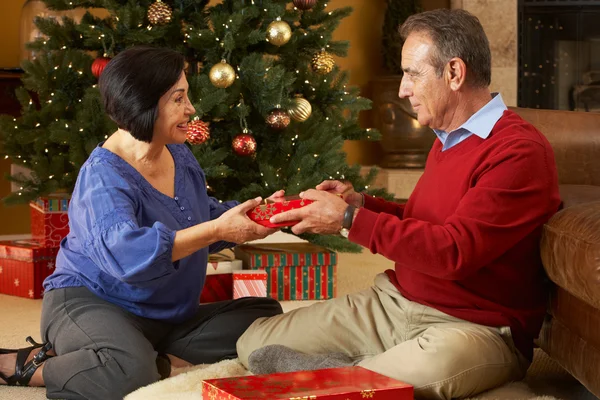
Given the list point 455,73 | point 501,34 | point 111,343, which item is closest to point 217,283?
point 111,343

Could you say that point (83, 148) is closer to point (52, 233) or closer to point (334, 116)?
point (52, 233)

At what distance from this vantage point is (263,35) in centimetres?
336

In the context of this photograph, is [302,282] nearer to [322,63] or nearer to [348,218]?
[322,63]

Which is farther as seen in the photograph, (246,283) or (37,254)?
(37,254)

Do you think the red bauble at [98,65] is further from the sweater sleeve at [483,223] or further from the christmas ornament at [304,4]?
the sweater sleeve at [483,223]

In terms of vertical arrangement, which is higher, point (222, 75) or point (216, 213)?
point (222, 75)

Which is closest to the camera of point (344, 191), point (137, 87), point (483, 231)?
point (483, 231)

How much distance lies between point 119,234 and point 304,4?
1766 mm

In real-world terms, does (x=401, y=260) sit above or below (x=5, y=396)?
above

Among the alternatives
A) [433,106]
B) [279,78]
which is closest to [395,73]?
[279,78]

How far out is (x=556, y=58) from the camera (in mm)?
5602

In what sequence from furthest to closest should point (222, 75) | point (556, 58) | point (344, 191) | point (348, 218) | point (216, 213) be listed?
point (556, 58)
point (222, 75)
point (216, 213)
point (344, 191)
point (348, 218)

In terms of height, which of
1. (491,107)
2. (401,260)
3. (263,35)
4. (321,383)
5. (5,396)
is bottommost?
(5,396)

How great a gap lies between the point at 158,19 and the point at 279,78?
0.50 metres
